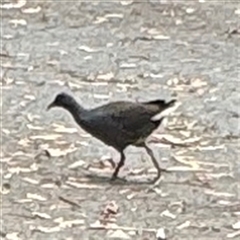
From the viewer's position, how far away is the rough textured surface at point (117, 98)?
4734mm

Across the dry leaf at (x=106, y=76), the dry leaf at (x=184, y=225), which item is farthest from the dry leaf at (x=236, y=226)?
the dry leaf at (x=106, y=76)

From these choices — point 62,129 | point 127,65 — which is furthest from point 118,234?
point 127,65

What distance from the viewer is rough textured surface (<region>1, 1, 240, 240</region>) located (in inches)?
186

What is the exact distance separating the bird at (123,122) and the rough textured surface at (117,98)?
18 centimetres

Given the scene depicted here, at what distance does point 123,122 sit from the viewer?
4840mm

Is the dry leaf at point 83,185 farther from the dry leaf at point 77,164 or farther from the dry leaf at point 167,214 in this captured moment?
the dry leaf at point 167,214

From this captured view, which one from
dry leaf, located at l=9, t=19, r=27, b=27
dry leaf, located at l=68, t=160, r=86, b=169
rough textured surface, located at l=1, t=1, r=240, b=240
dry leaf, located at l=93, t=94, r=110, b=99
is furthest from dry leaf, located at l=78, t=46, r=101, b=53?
dry leaf, located at l=68, t=160, r=86, b=169

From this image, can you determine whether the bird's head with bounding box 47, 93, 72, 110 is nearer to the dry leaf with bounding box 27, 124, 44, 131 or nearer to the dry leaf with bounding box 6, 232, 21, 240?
the dry leaf with bounding box 27, 124, 44, 131

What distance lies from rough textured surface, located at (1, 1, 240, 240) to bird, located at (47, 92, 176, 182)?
18cm

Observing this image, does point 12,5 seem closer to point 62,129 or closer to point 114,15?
point 114,15

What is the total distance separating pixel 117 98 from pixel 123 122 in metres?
0.90

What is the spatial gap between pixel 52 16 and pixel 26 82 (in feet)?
3.59

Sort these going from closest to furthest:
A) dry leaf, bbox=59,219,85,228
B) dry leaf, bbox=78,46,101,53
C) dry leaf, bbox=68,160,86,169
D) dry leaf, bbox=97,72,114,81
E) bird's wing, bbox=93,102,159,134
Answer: dry leaf, bbox=59,219,85,228 → bird's wing, bbox=93,102,159,134 → dry leaf, bbox=68,160,86,169 → dry leaf, bbox=97,72,114,81 → dry leaf, bbox=78,46,101,53

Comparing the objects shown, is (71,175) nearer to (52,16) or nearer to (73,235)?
(73,235)
